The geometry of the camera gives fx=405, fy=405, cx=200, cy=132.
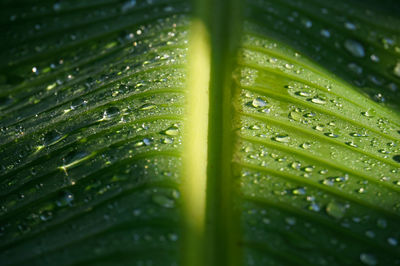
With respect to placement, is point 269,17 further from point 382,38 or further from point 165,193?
point 165,193

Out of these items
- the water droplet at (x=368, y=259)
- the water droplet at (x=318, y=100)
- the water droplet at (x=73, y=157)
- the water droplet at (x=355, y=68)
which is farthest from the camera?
the water droplet at (x=355, y=68)

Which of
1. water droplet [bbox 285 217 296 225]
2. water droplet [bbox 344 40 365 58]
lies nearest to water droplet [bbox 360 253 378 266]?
water droplet [bbox 285 217 296 225]

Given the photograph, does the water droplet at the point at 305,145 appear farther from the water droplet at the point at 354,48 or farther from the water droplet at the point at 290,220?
the water droplet at the point at 354,48

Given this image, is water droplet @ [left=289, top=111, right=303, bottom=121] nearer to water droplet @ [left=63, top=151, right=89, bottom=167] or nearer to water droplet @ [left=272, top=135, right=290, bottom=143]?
water droplet @ [left=272, top=135, right=290, bottom=143]

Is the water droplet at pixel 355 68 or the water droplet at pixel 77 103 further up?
the water droplet at pixel 77 103

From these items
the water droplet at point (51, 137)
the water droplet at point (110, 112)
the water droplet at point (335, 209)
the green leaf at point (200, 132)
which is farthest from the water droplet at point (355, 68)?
the water droplet at point (51, 137)

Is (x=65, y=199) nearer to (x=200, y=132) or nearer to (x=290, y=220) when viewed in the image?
(x=200, y=132)

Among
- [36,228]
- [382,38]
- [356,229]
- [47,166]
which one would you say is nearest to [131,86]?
[47,166]

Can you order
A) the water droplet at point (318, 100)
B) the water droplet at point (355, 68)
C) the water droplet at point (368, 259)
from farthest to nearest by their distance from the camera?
the water droplet at point (355, 68) → the water droplet at point (318, 100) → the water droplet at point (368, 259)
